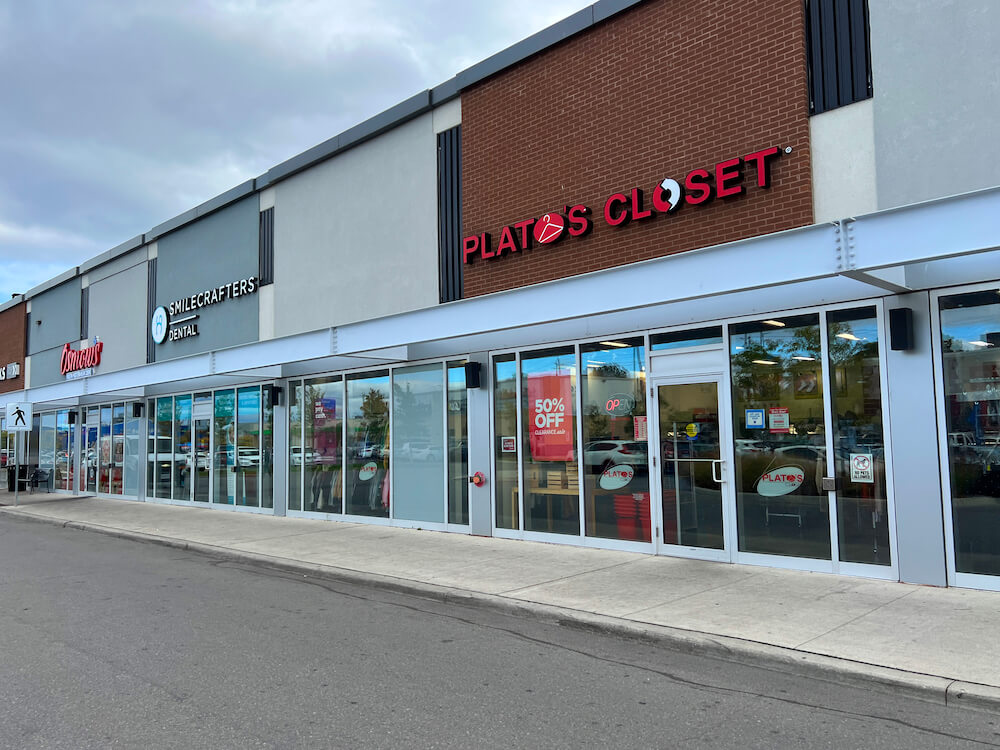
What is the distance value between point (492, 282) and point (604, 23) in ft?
14.0

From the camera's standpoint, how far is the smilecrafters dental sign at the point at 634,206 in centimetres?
970

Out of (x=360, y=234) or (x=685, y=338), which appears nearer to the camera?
(x=685, y=338)

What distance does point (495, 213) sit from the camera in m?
12.9

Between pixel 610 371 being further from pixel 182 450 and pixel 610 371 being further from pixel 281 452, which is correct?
pixel 182 450

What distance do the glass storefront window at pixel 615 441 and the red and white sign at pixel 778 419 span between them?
72.8 inches

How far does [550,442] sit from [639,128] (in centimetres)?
479

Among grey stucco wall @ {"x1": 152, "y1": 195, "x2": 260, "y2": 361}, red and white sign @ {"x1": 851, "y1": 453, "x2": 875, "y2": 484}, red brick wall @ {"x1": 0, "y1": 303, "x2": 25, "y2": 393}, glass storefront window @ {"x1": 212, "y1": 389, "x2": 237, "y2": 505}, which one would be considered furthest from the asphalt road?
red brick wall @ {"x1": 0, "y1": 303, "x2": 25, "y2": 393}

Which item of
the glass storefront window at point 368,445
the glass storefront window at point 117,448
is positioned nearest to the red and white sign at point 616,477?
the glass storefront window at point 368,445

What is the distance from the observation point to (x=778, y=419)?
9383mm

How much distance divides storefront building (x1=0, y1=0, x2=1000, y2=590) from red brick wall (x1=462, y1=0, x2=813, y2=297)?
4 centimetres

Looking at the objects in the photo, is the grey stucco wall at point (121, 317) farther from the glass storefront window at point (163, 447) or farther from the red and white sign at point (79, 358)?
the glass storefront window at point (163, 447)

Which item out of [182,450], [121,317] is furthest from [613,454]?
[121,317]

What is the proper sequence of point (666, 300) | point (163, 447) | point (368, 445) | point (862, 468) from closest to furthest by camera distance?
point (862, 468)
point (666, 300)
point (368, 445)
point (163, 447)

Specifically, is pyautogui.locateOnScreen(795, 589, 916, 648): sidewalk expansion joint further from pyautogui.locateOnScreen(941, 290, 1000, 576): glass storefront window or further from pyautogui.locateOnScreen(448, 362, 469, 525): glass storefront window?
pyautogui.locateOnScreen(448, 362, 469, 525): glass storefront window
